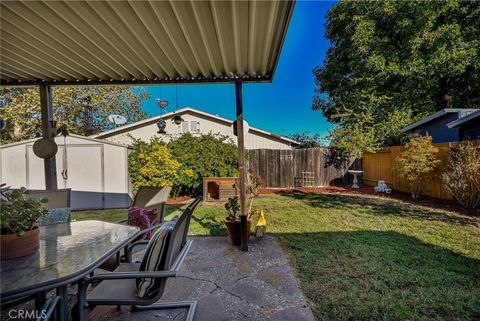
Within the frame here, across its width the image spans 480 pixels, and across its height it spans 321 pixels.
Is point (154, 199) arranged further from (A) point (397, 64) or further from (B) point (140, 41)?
(A) point (397, 64)

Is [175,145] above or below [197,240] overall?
above

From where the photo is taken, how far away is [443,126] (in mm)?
10312

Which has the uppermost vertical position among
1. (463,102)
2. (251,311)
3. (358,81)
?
(358,81)

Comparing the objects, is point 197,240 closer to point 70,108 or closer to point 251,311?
point 251,311

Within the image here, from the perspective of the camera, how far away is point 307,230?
4.84m

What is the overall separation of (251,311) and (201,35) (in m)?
2.63

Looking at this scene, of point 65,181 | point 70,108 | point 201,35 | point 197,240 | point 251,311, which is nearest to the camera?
point 251,311

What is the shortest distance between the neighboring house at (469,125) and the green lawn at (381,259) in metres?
3.59

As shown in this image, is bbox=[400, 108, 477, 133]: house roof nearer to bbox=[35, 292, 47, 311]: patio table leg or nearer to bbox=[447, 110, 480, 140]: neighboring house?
bbox=[447, 110, 480, 140]: neighboring house

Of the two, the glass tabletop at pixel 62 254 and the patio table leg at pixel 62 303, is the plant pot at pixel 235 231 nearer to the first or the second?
the glass tabletop at pixel 62 254

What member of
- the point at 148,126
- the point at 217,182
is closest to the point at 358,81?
the point at 217,182

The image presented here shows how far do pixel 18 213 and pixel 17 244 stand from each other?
20 centimetres

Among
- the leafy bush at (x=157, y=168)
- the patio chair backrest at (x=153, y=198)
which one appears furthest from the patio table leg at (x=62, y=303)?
the leafy bush at (x=157, y=168)

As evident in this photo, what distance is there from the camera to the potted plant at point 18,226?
160cm
